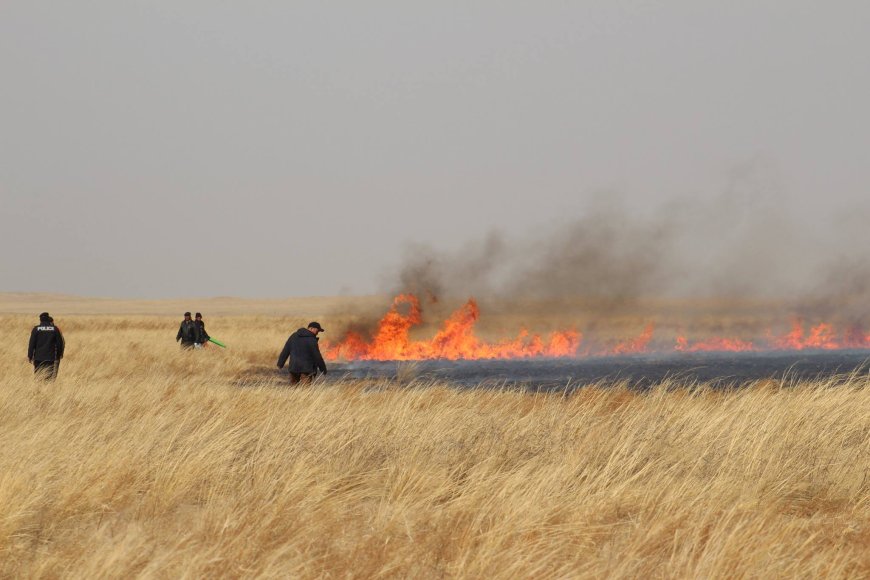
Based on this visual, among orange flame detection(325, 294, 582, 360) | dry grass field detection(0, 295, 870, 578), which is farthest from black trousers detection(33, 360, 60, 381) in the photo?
orange flame detection(325, 294, 582, 360)

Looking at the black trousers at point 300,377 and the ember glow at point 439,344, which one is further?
the ember glow at point 439,344

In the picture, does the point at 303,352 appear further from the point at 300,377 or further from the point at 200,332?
the point at 200,332

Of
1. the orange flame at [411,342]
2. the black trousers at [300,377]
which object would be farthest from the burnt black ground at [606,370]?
the black trousers at [300,377]

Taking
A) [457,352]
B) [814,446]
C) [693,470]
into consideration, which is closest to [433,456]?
[693,470]

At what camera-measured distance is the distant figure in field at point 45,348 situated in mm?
16344

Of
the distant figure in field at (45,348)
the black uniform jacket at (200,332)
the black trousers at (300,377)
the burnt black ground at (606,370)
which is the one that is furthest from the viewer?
the black uniform jacket at (200,332)

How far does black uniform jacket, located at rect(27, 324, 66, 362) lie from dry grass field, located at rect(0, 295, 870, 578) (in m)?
5.02

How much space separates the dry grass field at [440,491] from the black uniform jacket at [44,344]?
5.02m

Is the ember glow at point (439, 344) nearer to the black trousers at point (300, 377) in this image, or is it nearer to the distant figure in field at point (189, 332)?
the distant figure in field at point (189, 332)

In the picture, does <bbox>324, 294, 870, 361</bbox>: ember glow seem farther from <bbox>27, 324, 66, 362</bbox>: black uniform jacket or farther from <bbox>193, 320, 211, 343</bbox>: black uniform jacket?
<bbox>27, 324, 66, 362</bbox>: black uniform jacket

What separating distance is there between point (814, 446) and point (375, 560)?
5.38 meters

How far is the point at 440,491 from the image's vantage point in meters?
6.70

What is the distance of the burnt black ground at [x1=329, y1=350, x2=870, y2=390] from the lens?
26.4 meters

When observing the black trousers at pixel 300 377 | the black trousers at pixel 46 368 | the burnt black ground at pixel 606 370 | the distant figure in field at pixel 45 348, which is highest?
the distant figure in field at pixel 45 348
